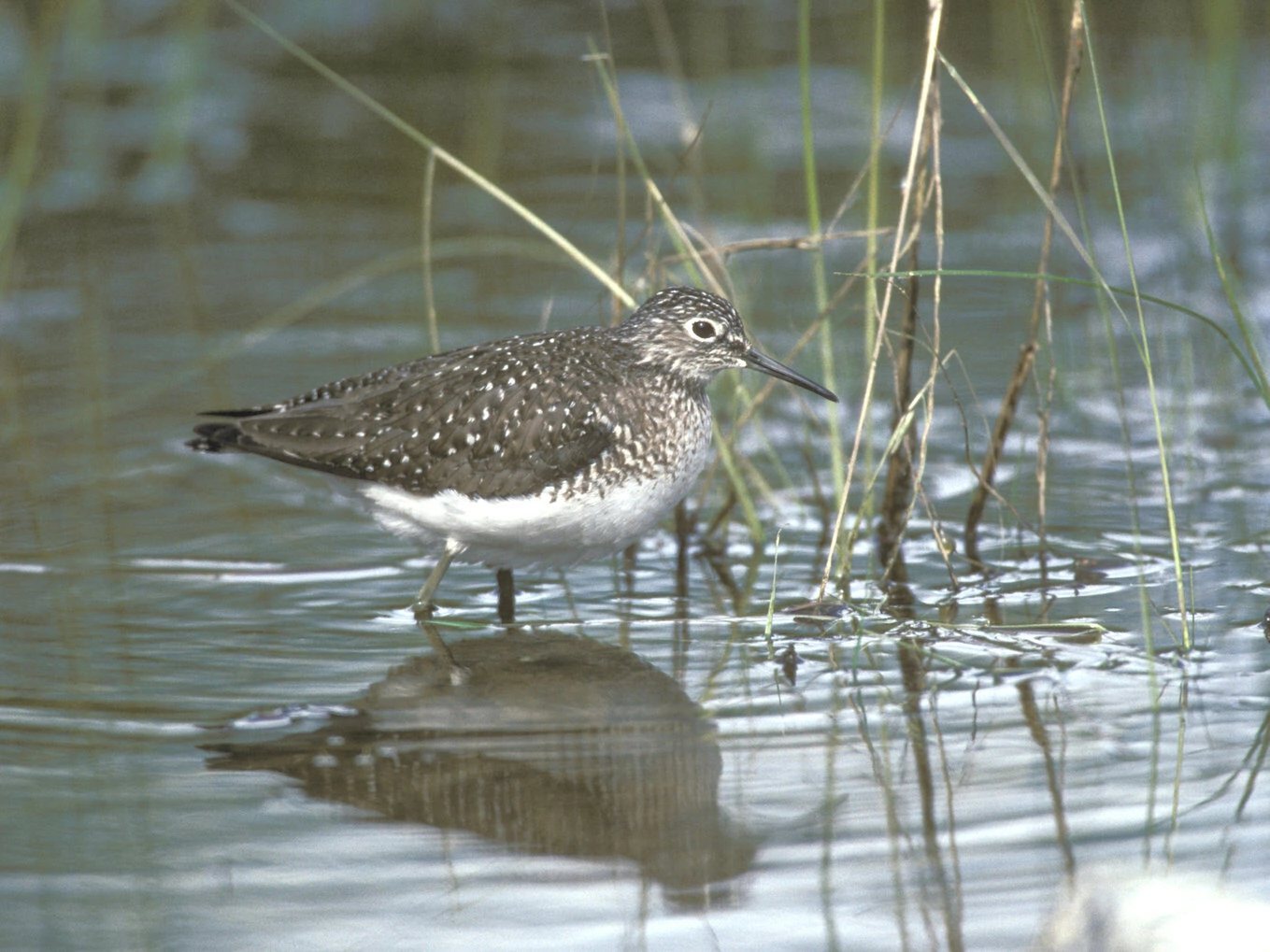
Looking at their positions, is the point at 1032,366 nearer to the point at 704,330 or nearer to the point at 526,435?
the point at 704,330

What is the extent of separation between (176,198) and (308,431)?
6333 millimetres

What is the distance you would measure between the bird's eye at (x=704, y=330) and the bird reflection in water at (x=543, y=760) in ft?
5.25

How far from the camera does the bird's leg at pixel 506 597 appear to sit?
716 cm

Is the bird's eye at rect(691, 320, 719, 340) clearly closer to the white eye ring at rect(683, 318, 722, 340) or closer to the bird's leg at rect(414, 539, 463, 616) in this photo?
the white eye ring at rect(683, 318, 722, 340)

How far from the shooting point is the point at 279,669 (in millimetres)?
6359

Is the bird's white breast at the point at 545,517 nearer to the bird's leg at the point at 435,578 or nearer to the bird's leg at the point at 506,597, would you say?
the bird's leg at the point at 435,578

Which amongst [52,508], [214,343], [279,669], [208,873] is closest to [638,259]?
[214,343]

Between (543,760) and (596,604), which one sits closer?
(543,760)

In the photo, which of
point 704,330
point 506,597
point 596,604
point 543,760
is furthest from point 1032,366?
point 543,760

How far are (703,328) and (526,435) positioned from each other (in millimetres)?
1036

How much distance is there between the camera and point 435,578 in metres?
7.13

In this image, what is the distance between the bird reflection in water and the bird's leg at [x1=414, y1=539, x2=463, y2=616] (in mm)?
478

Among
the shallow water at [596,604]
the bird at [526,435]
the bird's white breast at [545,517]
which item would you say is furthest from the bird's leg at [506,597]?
the bird's white breast at [545,517]

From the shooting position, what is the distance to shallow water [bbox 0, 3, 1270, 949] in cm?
468
